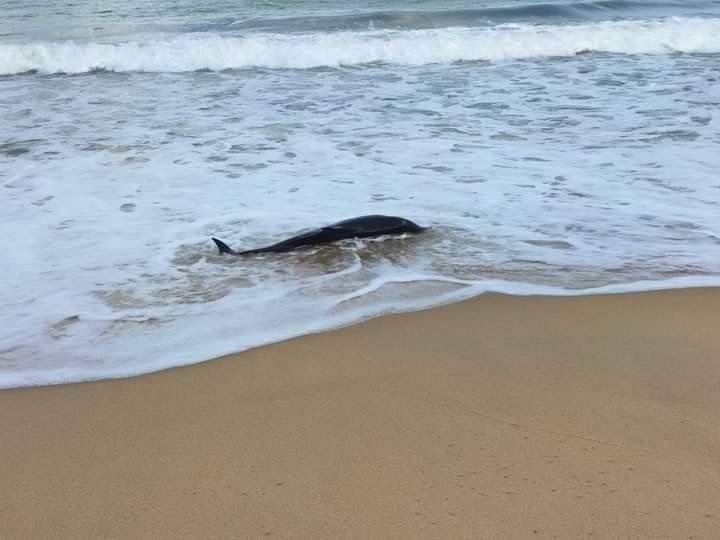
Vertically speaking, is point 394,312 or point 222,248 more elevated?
point 222,248

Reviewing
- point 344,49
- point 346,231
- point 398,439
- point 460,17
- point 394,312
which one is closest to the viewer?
point 398,439

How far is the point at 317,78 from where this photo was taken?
34.0 ft

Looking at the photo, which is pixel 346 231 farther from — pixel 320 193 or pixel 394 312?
pixel 320 193

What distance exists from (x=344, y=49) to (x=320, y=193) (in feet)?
26.8

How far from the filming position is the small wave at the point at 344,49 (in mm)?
11820

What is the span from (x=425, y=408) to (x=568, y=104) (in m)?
5.98

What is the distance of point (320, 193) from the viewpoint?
4738 millimetres

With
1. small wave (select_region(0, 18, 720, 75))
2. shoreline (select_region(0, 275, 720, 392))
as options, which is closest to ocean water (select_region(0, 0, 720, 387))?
shoreline (select_region(0, 275, 720, 392))

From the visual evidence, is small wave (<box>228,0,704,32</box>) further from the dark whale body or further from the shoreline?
the shoreline

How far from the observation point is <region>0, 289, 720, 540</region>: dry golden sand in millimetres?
1863

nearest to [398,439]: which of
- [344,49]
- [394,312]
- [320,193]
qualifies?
[394,312]

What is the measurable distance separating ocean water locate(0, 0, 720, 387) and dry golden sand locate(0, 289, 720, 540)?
12.9 inches

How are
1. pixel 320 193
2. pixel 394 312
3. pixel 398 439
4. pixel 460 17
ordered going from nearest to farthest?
pixel 398 439, pixel 394 312, pixel 320 193, pixel 460 17

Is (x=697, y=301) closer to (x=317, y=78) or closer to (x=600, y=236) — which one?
(x=600, y=236)
